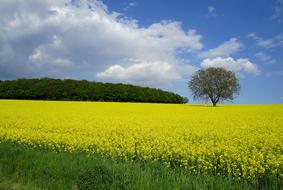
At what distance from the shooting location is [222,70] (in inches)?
2322

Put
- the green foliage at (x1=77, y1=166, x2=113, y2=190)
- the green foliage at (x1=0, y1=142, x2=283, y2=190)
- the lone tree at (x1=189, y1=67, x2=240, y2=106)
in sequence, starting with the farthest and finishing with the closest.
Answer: the lone tree at (x1=189, y1=67, x2=240, y2=106)
the green foliage at (x1=77, y1=166, x2=113, y2=190)
the green foliage at (x1=0, y1=142, x2=283, y2=190)

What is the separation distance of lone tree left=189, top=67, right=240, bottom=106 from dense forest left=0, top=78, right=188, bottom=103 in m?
13.2

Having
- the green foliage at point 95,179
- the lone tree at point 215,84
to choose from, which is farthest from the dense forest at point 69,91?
the green foliage at point 95,179

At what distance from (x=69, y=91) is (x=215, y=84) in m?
25.4

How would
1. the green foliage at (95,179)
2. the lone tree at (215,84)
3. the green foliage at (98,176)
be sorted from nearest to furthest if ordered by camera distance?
the green foliage at (98,176) < the green foliage at (95,179) < the lone tree at (215,84)

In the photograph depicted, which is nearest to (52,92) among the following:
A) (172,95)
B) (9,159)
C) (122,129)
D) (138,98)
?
(138,98)

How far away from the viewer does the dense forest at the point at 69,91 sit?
2549 inches

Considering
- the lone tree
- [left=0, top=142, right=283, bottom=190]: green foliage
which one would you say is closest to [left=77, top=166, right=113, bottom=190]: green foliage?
[left=0, top=142, right=283, bottom=190]: green foliage

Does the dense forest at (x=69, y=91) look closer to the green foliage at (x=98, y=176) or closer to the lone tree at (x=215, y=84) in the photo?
the lone tree at (x=215, y=84)

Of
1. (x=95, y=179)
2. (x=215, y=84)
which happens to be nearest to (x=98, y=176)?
(x=95, y=179)

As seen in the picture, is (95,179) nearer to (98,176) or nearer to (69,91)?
(98,176)

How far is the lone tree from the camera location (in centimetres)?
5812

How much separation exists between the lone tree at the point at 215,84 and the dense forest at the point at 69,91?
13179 mm

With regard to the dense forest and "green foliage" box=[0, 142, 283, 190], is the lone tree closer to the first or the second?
the dense forest
